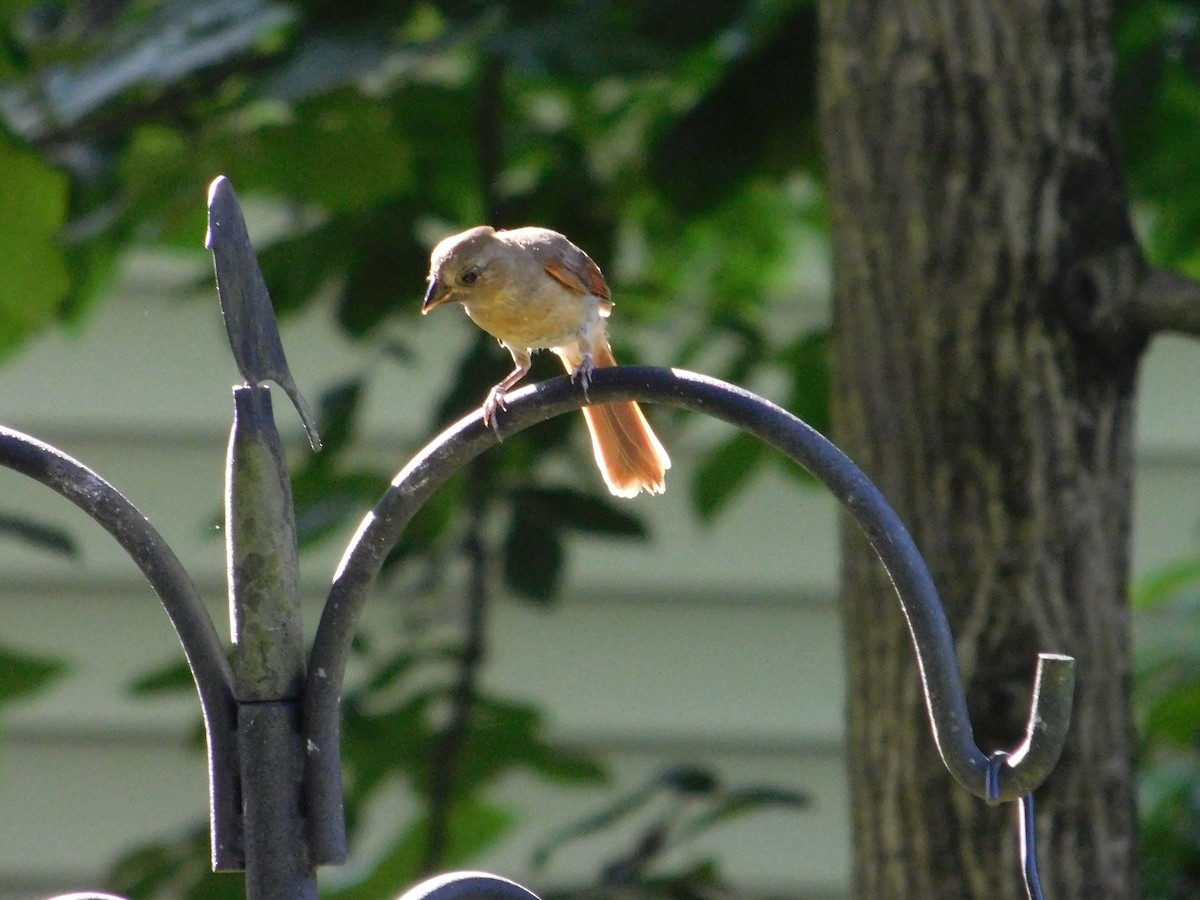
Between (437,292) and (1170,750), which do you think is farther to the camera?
(1170,750)

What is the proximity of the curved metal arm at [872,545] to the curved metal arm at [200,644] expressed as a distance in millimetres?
60

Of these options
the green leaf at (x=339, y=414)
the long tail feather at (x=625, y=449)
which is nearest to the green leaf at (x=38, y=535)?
the green leaf at (x=339, y=414)

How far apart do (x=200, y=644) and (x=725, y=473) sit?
6.49 ft

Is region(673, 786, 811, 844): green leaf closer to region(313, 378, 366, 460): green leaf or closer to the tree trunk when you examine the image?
the tree trunk

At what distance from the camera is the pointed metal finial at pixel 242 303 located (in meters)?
1.09

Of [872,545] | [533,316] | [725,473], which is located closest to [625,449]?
[533,316]

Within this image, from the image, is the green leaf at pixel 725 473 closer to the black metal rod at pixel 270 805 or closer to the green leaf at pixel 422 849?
the green leaf at pixel 422 849

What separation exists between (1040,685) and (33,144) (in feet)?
6.40

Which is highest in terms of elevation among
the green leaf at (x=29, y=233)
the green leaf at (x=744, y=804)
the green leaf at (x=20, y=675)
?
the green leaf at (x=29, y=233)

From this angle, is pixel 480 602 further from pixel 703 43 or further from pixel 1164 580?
pixel 1164 580

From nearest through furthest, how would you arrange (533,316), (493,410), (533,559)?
(493,410) → (533,316) → (533,559)

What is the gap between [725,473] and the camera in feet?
9.91

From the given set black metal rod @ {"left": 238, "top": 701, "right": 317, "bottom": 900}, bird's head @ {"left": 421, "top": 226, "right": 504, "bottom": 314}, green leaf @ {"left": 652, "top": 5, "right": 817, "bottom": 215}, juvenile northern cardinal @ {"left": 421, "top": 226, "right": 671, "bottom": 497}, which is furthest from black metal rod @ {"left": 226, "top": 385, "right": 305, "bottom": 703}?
green leaf @ {"left": 652, "top": 5, "right": 817, "bottom": 215}

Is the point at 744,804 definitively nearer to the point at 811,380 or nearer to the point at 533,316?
the point at 811,380
